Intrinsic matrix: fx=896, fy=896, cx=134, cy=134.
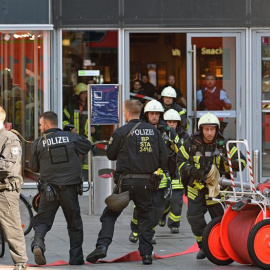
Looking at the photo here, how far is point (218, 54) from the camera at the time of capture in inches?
672

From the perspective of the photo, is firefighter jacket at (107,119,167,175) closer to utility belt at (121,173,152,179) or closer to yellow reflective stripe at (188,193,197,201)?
utility belt at (121,173,152,179)

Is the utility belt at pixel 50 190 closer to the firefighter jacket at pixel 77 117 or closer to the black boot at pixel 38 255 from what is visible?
the black boot at pixel 38 255

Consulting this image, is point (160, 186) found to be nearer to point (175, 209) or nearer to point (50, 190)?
point (175, 209)

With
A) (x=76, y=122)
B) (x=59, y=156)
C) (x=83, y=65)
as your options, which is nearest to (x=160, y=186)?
(x=59, y=156)

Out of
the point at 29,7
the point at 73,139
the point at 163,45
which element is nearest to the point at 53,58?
the point at 29,7

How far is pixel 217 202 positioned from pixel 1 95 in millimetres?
7131

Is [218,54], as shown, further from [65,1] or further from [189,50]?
[65,1]

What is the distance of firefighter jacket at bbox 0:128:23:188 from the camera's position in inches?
377

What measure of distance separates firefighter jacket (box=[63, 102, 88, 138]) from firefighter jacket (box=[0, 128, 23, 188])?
276 inches

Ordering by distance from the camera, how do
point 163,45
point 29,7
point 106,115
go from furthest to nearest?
point 163,45
point 29,7
point 106,115

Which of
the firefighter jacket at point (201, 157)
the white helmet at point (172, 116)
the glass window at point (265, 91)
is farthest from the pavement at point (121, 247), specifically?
the glass window at point (265, 91)

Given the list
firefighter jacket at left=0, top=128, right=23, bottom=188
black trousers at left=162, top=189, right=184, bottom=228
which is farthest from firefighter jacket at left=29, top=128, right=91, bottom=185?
black trousers at left=162, top=189, right=184, bottom=228

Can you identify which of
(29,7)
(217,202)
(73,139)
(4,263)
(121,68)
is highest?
(29,7)

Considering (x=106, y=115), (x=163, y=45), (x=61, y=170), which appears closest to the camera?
(x=61, y=170)
